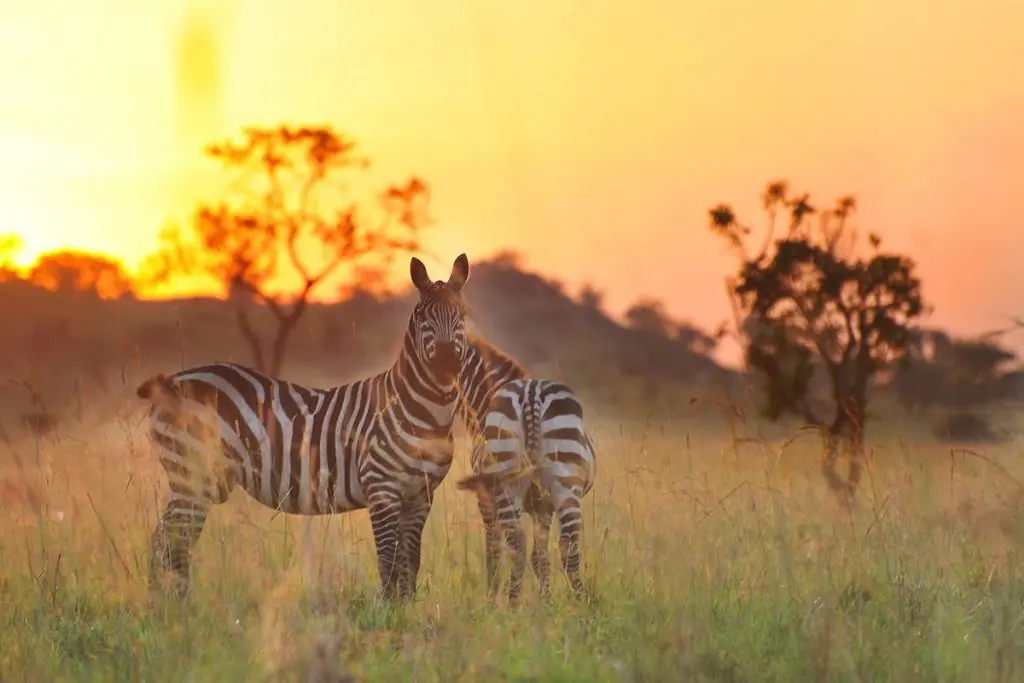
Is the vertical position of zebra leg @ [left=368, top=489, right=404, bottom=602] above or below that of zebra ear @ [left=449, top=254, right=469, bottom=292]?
below

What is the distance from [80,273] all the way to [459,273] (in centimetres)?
3087

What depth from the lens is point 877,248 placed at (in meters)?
21.2

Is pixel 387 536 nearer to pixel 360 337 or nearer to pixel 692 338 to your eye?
pixel 360 337

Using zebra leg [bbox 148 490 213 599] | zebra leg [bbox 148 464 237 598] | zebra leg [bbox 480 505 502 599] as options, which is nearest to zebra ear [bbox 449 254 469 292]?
zebra leg [bbox 480 505 502 599]

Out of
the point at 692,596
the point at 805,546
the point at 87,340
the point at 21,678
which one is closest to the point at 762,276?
the point at 805,546

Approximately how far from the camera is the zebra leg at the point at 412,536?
7.36m

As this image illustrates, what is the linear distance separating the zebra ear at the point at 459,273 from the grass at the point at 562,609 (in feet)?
5.73

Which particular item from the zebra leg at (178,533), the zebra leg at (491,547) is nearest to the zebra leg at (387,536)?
the zebra leg at (491,547)

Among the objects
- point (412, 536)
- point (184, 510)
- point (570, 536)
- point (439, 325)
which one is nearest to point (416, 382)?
point (439, 325)

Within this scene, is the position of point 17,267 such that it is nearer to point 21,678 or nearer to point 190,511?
point 190,511

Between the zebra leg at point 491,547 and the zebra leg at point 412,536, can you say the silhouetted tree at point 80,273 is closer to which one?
the zebra leg at point 412,536

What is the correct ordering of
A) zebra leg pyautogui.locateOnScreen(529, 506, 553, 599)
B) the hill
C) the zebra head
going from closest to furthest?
1. zebra leg pyautogui.locateOnScreen(529, 506, 553, 599)
2. the zebra head
3. the hill

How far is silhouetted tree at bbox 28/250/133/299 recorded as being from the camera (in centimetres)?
3453

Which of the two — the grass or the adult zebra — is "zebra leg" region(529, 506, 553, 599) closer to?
the grass
